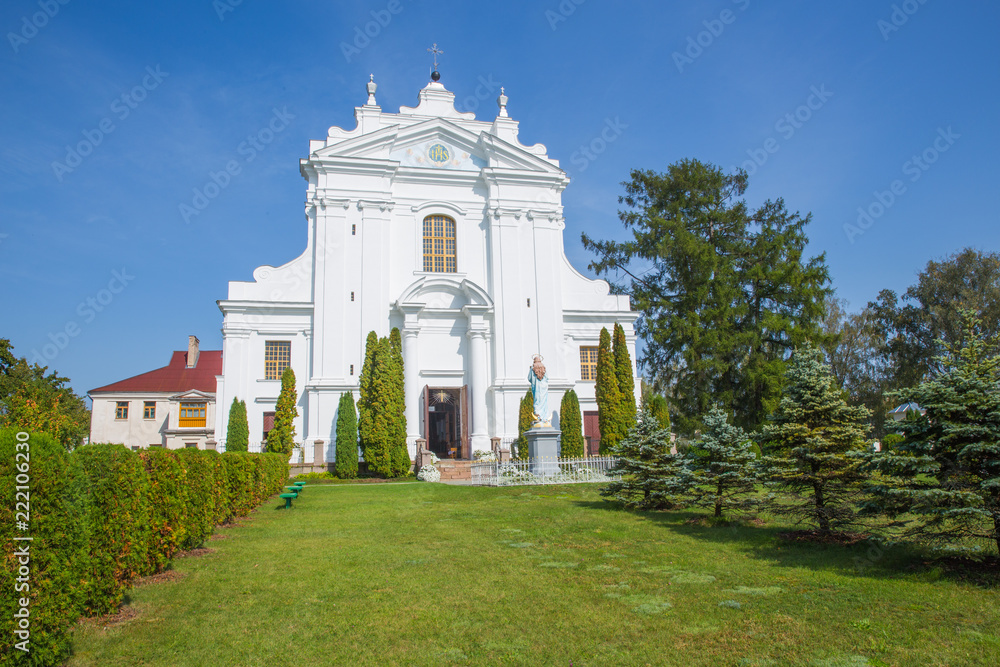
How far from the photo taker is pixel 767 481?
958cm

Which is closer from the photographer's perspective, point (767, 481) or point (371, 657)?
point (371, 657)

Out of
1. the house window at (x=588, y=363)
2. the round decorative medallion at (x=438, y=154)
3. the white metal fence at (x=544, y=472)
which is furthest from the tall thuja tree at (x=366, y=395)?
the house window at (x=588, y=363)

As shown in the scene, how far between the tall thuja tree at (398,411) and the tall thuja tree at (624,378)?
8.46 metres

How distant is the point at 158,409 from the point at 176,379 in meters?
2.19

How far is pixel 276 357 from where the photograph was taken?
26.5 m

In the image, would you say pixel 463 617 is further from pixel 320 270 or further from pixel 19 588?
pixel 320 270

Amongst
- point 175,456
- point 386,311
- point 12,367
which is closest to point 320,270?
point 386,311

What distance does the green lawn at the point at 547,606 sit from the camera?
4652mm

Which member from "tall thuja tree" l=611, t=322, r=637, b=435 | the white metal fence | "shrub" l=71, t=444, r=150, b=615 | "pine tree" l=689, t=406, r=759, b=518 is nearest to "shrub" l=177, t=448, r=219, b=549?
"shrub" l=71, t=444, r=150, b=615

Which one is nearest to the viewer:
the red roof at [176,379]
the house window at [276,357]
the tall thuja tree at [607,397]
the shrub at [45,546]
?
the shrub at [45,546]

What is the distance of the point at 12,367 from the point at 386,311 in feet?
58.1

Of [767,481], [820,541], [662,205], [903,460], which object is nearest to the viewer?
[903,460]

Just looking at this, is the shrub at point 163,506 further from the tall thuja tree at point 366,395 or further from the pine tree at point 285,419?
the pine tree at point 285,419

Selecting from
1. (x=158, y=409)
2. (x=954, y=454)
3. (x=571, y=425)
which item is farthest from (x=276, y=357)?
(x=954, y=454)
